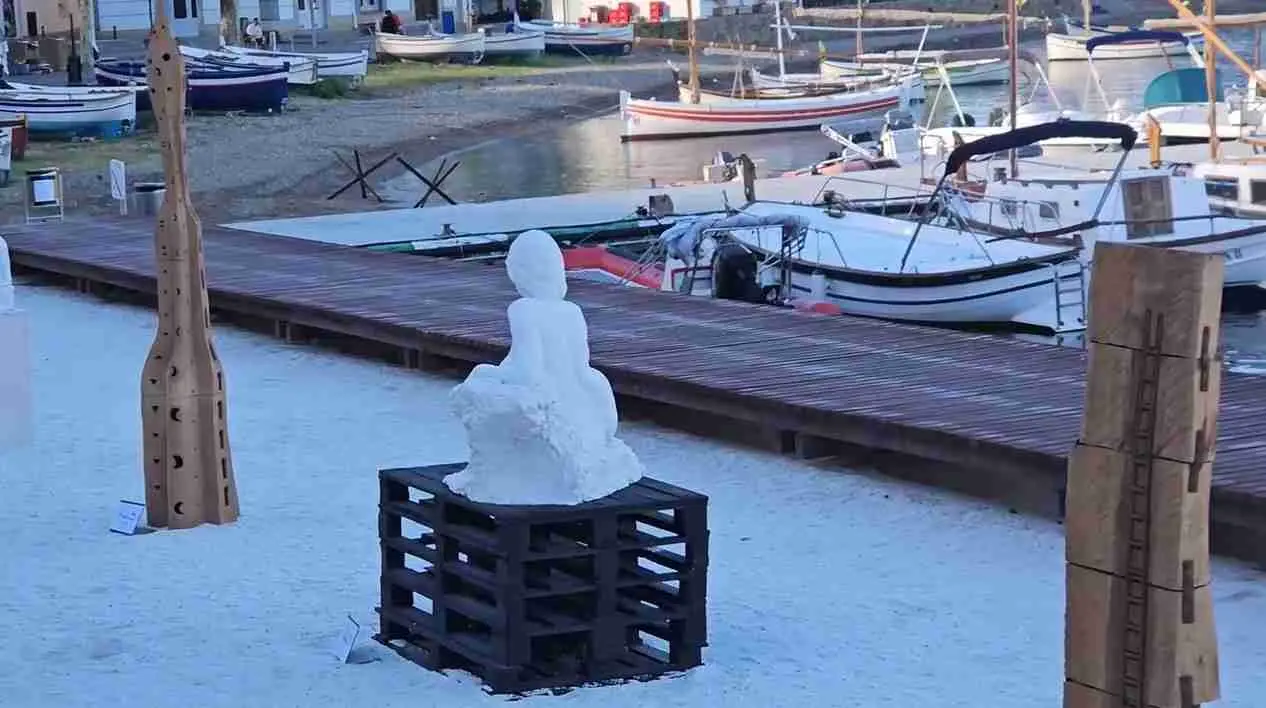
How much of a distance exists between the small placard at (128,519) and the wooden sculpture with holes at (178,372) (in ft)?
0.23

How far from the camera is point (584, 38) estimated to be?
3078 inches

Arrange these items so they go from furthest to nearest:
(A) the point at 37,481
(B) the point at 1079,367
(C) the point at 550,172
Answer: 1. (C) the point at 550,172
2. (B) the point at 1079,367
3. (A) the point at 37,481

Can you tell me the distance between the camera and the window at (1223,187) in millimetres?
25438

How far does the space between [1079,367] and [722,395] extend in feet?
7.72

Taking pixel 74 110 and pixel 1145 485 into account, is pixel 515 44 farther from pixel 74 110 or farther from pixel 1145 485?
pixel 1145 485

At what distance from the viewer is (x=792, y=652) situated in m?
8.69

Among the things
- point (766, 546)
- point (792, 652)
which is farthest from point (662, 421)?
point (792, 652)

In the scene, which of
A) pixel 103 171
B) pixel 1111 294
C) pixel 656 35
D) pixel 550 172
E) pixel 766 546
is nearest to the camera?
pixel 1111 294

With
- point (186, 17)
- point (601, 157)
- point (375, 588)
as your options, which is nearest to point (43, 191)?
point (375, 588)

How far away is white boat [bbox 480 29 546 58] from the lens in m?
72.2

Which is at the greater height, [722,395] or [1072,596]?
[1072,596]

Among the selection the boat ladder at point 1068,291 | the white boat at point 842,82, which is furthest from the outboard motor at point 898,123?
the boat ladder at point 1068,291

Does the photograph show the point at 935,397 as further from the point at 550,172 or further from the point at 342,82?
the point at 342,82

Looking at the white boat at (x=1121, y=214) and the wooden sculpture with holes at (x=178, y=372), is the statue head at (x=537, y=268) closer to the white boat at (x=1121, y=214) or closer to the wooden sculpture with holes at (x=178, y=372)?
the wooden sculpture with holes at (x=178, y=372)
